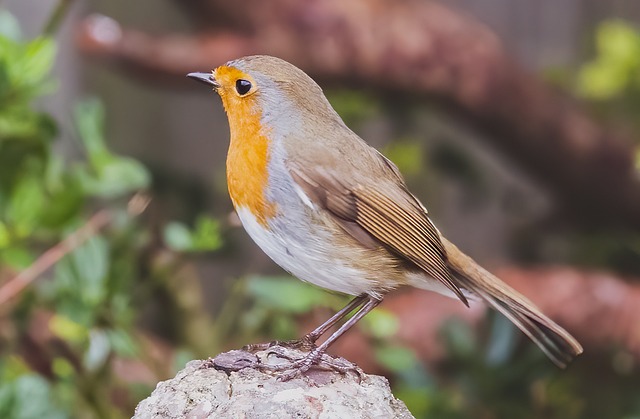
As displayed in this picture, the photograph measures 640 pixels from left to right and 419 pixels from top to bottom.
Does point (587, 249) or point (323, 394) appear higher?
point (587, 249)

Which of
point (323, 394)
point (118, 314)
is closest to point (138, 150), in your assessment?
point (118, 314)

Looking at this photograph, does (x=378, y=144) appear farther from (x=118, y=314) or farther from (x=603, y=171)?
(x=118, y=314)

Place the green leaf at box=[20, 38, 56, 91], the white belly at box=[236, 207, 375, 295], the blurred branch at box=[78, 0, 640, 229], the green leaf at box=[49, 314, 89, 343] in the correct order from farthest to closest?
1. the blurred branch at box=[78, 0, 640, 229]
2. the green leaf at box=[49, 314, 89, 343]
3. the green leaf at box=[20, 38, 56, 91]
4. the white belly at box=[236, 207, 375, 295]

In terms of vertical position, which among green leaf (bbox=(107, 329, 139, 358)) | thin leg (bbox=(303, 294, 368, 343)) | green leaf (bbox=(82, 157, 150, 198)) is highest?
green leaf (bbox=(82, 157, 150, 198))

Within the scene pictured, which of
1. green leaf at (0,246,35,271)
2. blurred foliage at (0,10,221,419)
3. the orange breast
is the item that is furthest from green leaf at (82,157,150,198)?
the orange breast

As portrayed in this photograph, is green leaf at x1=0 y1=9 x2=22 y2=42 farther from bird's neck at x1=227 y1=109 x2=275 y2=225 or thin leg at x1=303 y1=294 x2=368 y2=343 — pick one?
thin leg at x1=303 y1=294 x2=368 y2=343

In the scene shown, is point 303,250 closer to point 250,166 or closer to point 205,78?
point 250,166

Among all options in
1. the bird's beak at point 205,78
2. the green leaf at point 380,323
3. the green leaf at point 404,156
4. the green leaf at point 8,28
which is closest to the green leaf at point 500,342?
the green leaf at point 380,323
